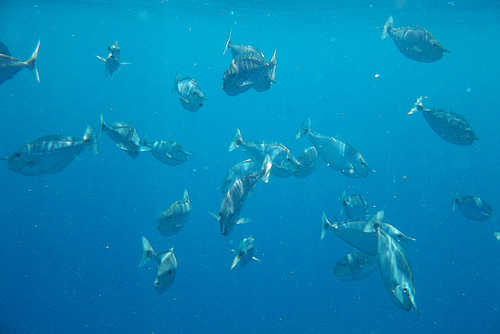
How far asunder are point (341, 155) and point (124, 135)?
408cm

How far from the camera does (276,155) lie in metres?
5.04

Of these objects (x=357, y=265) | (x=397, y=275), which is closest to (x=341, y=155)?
(x=357, y=265)

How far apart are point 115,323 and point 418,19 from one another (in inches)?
1126

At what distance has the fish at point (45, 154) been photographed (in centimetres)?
407

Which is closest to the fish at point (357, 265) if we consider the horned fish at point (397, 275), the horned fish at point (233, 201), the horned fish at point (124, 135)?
the horned fish at point (397, 275)

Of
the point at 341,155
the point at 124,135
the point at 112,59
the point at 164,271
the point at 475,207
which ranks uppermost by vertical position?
the point at 112,59

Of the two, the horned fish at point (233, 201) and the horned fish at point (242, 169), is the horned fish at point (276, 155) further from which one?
the horned fish at point (233, 201)

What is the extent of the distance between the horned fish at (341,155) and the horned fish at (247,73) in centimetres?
164

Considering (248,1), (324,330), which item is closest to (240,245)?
(324,330)

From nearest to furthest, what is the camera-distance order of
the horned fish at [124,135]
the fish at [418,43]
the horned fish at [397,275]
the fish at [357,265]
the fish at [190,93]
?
the horned fish at [397,275], the fish at [357,265], the horned fish at [124,135], the fish at [418,43], the fish at [190,93]

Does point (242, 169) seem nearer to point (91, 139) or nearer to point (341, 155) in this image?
point (341, 155)

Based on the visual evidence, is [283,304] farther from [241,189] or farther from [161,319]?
[241,189]

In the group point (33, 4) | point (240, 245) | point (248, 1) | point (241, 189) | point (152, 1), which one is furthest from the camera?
point (33, 4)

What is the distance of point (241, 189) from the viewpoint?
10.3 feet
